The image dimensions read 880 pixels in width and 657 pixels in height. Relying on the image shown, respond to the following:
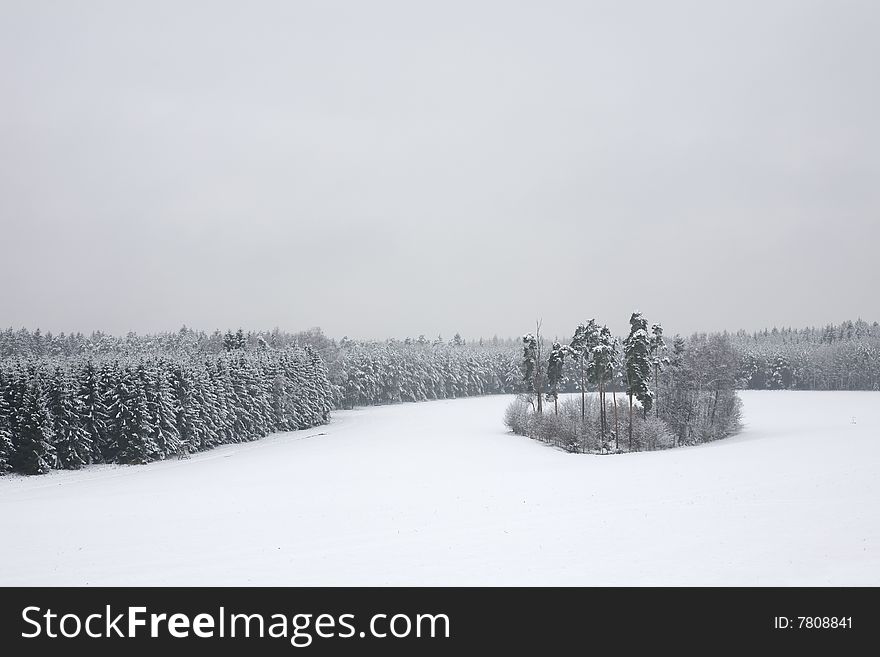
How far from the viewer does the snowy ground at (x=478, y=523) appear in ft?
52.6

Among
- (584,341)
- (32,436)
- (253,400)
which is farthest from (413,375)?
(32,436)

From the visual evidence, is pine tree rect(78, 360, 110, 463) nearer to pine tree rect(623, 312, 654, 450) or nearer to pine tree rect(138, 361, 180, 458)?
pine tree rect(138, 361, 180, 458)

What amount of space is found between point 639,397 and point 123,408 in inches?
2171

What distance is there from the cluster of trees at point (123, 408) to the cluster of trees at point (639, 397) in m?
38.6

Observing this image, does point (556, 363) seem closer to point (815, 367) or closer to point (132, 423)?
point (132, 423)

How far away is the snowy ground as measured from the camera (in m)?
16.0

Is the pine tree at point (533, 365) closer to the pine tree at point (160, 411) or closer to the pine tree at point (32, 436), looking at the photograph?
the pine tree at point (160, 411)

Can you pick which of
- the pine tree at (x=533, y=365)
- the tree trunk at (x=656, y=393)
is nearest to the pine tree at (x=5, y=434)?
the pine tree at (x=533, y=365)

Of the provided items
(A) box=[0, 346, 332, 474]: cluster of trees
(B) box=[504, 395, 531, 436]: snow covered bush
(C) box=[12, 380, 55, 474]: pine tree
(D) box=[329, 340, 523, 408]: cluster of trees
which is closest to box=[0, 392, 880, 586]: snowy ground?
(C) box=[12, 380, 55, 474]: pine tree

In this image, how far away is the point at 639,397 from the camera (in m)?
58.8

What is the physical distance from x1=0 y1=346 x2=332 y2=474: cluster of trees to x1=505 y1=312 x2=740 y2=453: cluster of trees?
38.6 metres
